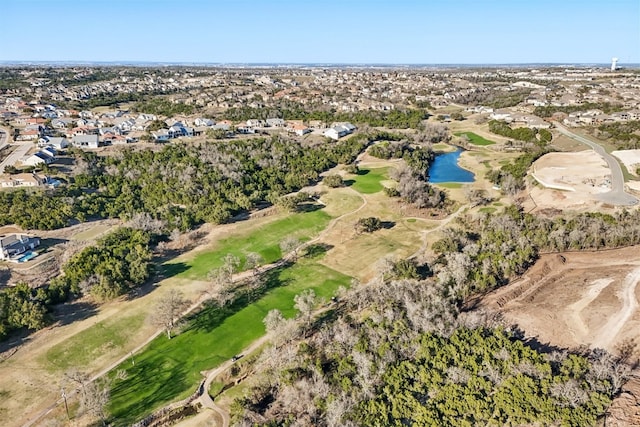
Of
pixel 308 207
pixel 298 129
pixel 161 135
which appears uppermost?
pixel 298 129

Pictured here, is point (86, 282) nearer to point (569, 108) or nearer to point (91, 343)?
point (91, 343)

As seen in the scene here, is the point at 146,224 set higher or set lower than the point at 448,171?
lower

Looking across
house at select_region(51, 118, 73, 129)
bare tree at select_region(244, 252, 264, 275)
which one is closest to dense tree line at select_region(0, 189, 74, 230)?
bare tree at select_region(244, 252, 264, 275)

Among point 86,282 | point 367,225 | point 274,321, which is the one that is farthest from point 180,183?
point 274,321

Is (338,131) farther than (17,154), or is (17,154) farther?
(338,131)

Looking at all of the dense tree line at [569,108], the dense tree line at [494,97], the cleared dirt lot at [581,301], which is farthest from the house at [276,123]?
the cleared dirt lot at [581,301]

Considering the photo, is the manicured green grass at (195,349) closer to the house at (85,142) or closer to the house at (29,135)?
the house at (85,142)
